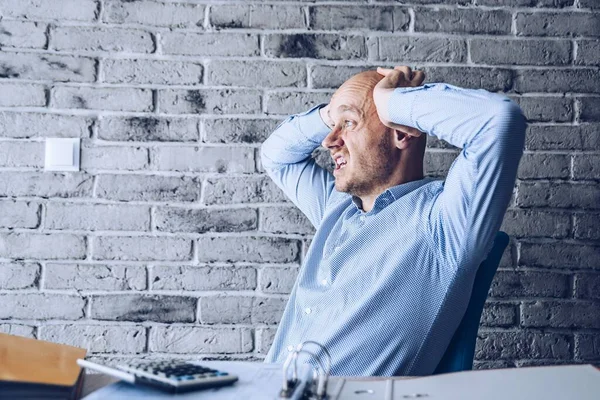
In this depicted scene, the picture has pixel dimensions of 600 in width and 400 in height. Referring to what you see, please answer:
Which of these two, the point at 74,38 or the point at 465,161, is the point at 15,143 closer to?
the point at 74,38

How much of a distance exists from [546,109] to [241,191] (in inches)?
38.2

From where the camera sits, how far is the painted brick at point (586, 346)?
Answer: 70.4 inches

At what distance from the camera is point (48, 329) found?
1792 mm

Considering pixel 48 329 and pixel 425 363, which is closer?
pixel 425 363

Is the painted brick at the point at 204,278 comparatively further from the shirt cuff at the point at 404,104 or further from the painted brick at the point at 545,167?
the painted brick at the point at 545,167

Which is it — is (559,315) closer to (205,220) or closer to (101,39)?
(205,220)

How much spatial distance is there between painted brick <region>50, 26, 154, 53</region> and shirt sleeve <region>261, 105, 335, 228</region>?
504 millimetres

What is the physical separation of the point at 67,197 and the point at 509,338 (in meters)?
1.41

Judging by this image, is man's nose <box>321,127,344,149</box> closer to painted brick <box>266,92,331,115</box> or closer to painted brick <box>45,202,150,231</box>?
painted brick <box>266,92,331,115</box>

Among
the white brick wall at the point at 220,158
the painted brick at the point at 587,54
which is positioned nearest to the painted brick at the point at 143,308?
the white brick wall at the point at 220,158

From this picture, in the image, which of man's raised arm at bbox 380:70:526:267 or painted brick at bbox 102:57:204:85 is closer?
man's raised arm at bbox 380:70:526:267

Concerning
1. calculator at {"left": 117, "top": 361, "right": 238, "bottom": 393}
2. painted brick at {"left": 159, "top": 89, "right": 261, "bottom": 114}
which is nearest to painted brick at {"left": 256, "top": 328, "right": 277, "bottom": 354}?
painted brick at {"left": 159, "top": 89, "right": 261, "bottom": 114}

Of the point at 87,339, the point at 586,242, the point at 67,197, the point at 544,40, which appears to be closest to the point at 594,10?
the point at 544,40

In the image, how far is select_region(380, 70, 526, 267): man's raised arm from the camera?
112 cm
